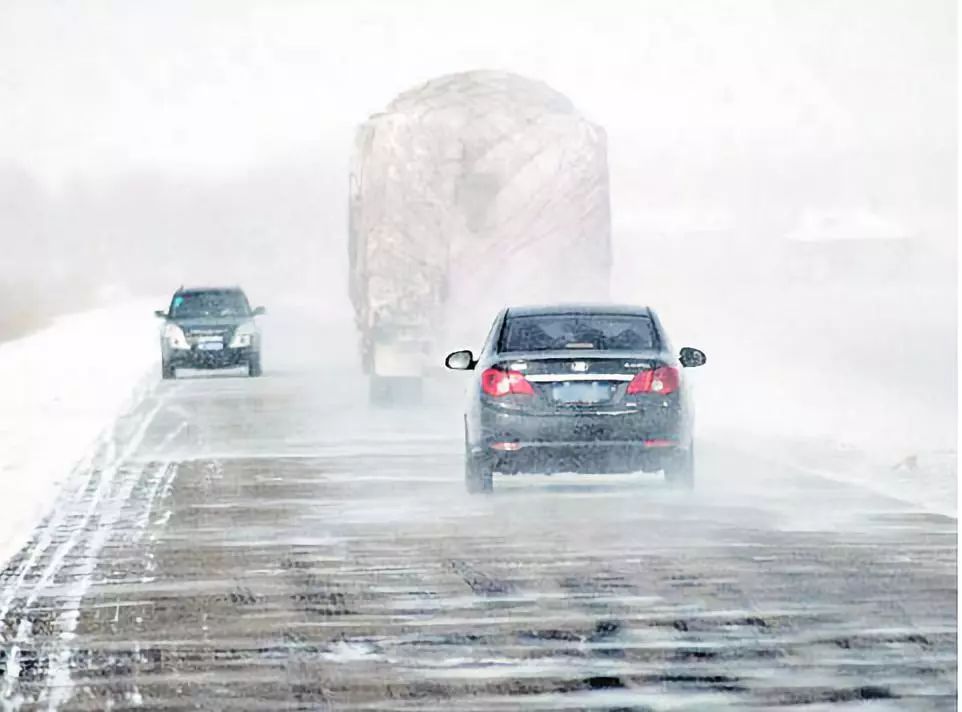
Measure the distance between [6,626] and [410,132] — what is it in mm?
18211

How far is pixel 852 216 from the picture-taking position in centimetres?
10900

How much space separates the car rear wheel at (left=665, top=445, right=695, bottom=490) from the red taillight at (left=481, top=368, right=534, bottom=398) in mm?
1198

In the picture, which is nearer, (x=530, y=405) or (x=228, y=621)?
(x=228, y=621)

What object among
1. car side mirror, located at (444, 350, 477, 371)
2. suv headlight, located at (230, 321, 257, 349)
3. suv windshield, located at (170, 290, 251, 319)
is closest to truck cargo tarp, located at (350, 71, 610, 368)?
suv headlight, located at (230, 321, 257, 349)

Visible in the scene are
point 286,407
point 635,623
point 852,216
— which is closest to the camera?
point 635,623

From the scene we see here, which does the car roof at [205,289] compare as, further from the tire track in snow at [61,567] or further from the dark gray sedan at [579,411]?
the dark gray sedan at [579,411]

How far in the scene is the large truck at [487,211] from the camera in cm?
2716

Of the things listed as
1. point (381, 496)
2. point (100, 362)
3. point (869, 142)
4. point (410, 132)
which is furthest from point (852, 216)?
point (381, 496)

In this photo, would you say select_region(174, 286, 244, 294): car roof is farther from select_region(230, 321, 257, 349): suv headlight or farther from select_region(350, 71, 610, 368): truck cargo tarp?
select_region(350, 71, 610, 368): truck cargo tarp

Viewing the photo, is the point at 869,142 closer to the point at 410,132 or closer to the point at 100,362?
the point at 100,362

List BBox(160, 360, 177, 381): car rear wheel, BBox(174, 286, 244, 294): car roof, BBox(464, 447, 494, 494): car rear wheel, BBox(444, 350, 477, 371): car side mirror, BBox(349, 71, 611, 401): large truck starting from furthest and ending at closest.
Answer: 1. BBox(174, 286, 244, 294): car roof
2. BBox(160, 360, 177, 381): car rear wheel
3. BBox(349, 71, 611, 401): large truck
4. BBox(444, 350, 477, 371): car side mirror
5. BBox(464, 447, 494, 494): car rear wheel

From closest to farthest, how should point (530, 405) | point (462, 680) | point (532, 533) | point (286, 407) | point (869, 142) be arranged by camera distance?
point (462, 680)
point (532, 533)
point (530, 405)
point (286, 407)
point (869, 142)

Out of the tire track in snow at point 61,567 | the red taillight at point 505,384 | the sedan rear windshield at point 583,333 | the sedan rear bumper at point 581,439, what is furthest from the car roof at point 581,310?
the tire track in snow at point 61,567

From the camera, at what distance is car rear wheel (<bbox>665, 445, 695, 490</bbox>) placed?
15.6m
